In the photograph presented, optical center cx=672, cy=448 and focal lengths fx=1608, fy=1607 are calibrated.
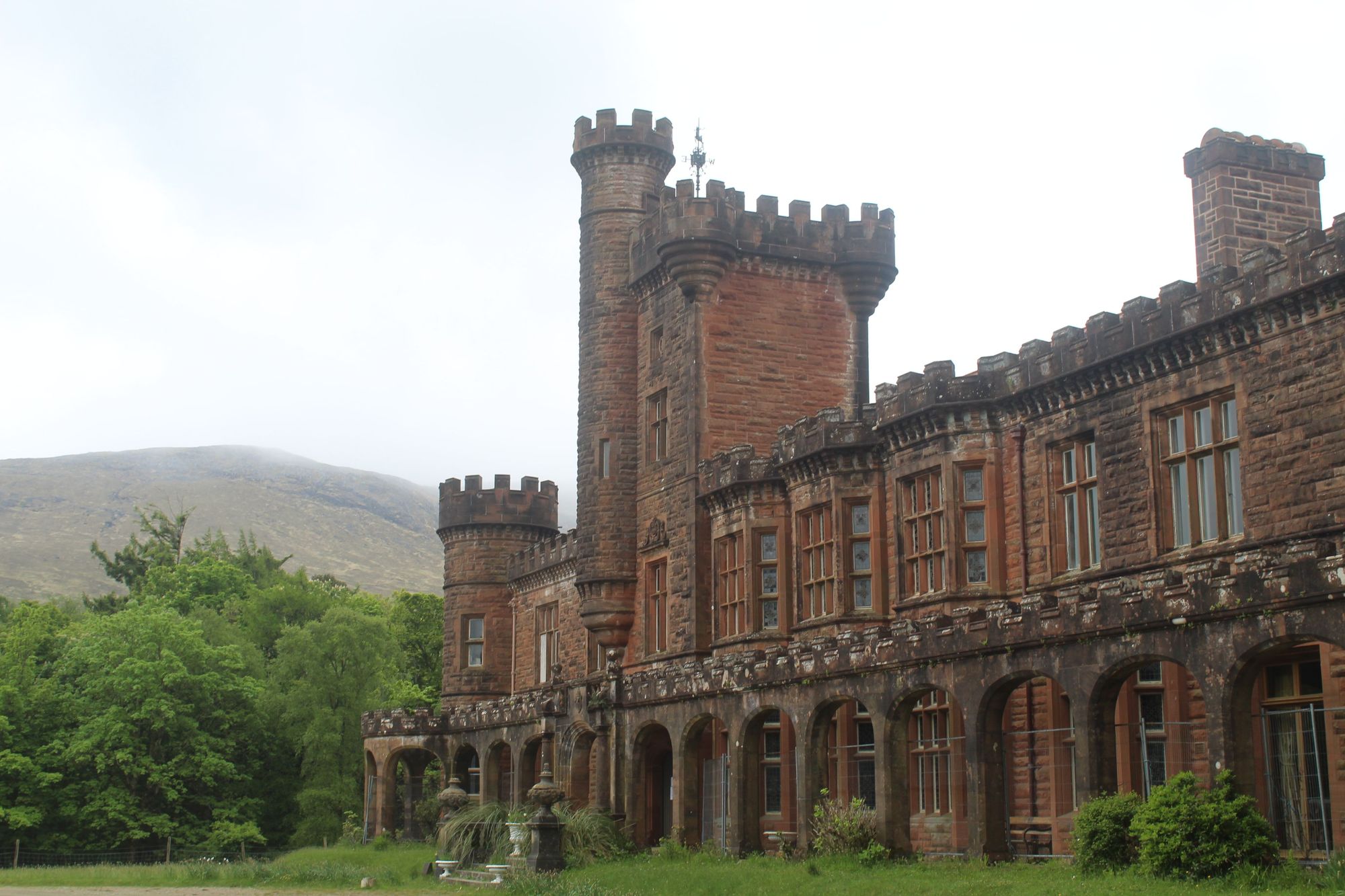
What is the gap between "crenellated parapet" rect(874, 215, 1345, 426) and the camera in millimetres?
21719

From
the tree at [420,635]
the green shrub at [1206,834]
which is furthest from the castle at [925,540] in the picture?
the tree at [420,635]

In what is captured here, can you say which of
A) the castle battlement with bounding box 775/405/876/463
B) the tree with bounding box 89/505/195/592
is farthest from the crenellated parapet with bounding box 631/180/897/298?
the tree with bounding box 89/505/195/592

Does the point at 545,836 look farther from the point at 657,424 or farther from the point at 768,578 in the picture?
the point at 657,424

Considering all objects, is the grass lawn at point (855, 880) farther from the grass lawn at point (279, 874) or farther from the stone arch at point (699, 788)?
the grass lawn at point (279, 874)

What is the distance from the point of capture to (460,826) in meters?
33.8

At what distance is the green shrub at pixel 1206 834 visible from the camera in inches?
698

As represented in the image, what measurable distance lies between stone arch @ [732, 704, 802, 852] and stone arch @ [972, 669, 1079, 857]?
360cm

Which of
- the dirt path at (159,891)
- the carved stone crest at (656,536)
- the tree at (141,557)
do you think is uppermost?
the tree at (141,557)

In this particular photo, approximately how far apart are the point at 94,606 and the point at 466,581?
30571mm

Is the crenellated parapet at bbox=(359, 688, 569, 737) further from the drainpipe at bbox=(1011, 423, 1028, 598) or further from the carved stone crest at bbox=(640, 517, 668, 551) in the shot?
the drainpipe at bbox=(1011, 423, 1028, 598)

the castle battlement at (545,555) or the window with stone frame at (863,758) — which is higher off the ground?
the castle battlement at (545,555)

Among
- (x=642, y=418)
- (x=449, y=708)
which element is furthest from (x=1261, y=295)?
(x=449, y=708)

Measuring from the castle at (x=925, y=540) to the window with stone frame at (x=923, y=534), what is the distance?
0.21 ft

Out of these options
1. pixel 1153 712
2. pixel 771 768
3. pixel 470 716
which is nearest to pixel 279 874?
pixel 470 716
